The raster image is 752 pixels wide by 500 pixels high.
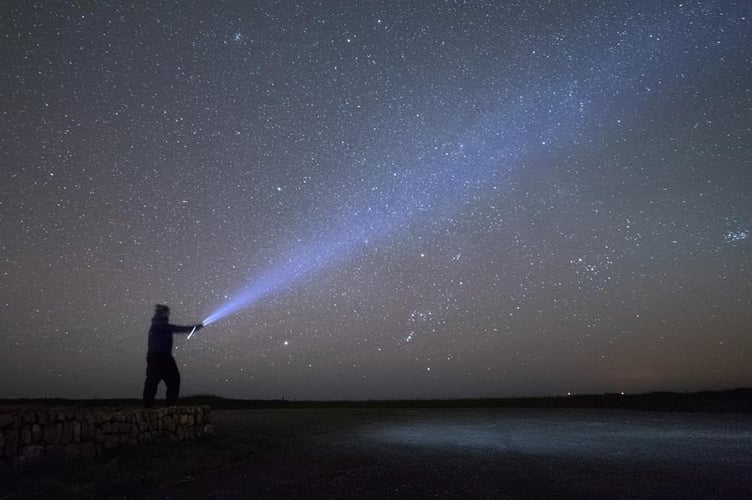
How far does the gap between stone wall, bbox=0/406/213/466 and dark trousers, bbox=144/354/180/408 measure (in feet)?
3.58

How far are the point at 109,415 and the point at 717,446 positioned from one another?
416 inches

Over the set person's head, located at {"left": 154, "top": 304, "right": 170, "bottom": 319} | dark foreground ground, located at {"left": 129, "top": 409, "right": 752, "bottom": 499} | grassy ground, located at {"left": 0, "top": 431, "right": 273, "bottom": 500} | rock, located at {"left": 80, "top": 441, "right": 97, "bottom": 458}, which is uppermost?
person's head, located at {"left": 154, "top": 304, "right": 170, "bottom": 319}

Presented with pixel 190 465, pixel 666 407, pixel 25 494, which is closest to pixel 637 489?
pixel 190 465

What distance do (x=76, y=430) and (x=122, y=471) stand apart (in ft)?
3.74

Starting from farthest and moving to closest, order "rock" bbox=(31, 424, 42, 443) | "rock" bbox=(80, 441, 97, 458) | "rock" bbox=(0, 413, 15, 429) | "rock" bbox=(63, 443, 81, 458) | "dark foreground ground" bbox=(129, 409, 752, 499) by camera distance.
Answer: "rock" bbox=(80, 441, 97, 458), "rock" bbox=(63, 443, 81, 458), "rock" bbox=(31, 424, 42, 443), "rock" bbox=(0, 413, 15, 429), "dark foreground ground" bbox=(129, 409, 752, 499)

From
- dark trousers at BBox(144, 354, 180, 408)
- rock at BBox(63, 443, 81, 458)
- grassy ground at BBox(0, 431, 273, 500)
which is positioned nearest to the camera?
grassy ground at BBox(0, 431, 273, 500)

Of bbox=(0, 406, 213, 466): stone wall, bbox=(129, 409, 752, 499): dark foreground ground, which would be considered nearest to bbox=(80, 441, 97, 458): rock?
bbox=(0, 406, 213, 466): stone wall

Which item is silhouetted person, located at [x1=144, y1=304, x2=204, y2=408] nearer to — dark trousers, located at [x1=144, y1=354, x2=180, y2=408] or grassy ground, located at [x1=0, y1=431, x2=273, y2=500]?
dark trousers, located at [x1=144, y1=354, x2=180, y2=408]

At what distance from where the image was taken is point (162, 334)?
45.0 feet

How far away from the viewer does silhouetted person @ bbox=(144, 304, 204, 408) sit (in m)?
13.5

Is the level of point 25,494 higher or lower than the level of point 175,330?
lower

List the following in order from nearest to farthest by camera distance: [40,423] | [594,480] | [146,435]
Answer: [594,480], [40,423], [146,435]

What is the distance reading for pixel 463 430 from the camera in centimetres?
1612

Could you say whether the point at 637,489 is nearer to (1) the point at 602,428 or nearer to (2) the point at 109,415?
(2) the point at 109,415
